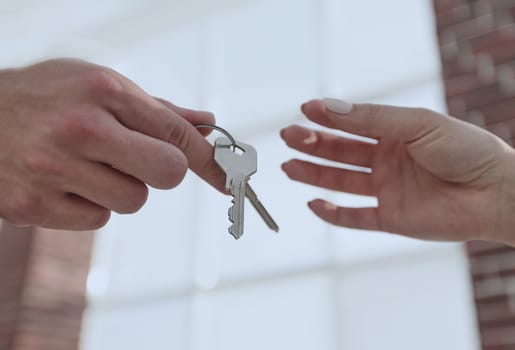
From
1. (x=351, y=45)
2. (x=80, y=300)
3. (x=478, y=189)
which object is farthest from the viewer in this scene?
(x=80, y=300)

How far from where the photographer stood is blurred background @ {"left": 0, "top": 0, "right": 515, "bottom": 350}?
178cm

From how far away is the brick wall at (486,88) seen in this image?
1548 mm

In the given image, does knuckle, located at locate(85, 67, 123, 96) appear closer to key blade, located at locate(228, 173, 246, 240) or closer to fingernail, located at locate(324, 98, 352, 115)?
key blade, located at locate(228, 173, 246, 240)

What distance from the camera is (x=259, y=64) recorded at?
251 centimetres

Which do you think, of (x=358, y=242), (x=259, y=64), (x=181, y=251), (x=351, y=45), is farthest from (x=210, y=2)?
(x=358, y=242)

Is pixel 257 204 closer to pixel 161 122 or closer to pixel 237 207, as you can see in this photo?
pixel 237 207

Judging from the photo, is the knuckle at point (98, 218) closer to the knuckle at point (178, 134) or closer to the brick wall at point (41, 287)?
the knuckle at point (178, 134)

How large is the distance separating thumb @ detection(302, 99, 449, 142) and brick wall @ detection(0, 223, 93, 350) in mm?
1959

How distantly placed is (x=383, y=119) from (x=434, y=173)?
0.47 feet

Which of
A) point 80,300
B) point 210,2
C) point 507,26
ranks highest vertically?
point 210,2

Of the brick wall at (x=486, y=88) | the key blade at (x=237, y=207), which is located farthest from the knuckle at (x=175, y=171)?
the brick wall at (x=486, y=88)

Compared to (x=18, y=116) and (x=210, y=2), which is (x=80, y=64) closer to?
(x=18, y=116)

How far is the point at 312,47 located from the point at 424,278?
1047 millimetres

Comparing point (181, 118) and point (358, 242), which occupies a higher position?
point (358, 242)
